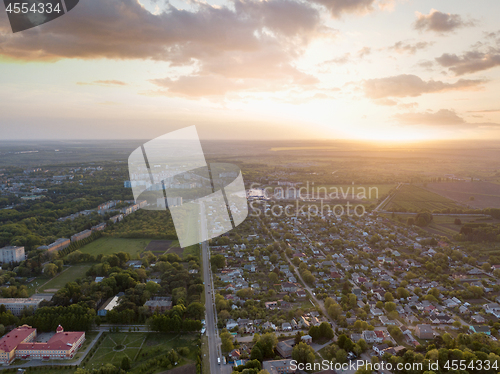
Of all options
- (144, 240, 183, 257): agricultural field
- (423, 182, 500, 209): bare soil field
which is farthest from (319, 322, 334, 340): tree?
(423, 182, 500, 209): bare soil field

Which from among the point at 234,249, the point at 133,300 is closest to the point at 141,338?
the point at 133,300

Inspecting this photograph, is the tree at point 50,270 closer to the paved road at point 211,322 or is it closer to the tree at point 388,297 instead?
the paved road at point 211,322

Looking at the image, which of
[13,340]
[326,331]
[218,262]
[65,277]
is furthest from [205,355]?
[65,277]

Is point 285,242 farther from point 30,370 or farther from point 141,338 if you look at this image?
point 30,370

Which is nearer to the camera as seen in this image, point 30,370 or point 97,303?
point 30,370

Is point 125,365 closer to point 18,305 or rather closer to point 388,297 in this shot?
point 18,305

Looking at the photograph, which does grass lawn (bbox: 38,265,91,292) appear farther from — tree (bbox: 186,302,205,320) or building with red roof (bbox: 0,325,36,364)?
tree (bbox: 186,302,205,320)

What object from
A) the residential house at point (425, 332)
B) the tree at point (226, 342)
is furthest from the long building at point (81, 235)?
the residential house at point (425, 332)
